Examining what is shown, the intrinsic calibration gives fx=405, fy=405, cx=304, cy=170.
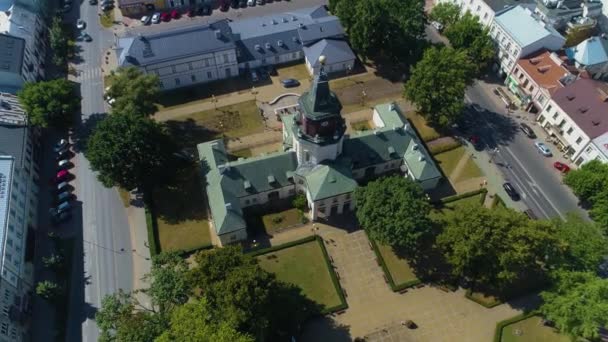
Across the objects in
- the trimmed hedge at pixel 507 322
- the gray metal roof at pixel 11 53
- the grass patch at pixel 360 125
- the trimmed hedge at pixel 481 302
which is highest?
the gray metal roof at pixel 11 53

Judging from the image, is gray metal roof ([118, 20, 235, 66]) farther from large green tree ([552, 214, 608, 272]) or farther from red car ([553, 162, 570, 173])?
large green tree ([552, 214, 608, 272])

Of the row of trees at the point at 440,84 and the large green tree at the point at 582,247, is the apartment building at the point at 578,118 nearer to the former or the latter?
the row of trees at the point at 440,84

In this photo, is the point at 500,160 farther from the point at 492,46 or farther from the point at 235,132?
the point at 235,132

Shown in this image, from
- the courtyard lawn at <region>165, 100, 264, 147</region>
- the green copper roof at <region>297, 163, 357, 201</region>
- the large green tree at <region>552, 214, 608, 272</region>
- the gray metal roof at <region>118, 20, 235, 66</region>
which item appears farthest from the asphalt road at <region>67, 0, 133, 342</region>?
the large green tree at <region>552, 214, 608, 272</region>

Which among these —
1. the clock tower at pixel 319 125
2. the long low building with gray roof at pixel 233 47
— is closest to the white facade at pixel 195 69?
the long low building with gray roof at pixel 233 47

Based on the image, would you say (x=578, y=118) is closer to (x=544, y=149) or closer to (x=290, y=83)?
(x=544, y=149)

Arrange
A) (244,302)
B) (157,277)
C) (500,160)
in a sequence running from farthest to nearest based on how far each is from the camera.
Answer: (500,160) → (157,277) → (244,302)

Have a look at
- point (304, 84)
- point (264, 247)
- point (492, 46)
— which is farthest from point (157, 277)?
point (492, 46)
